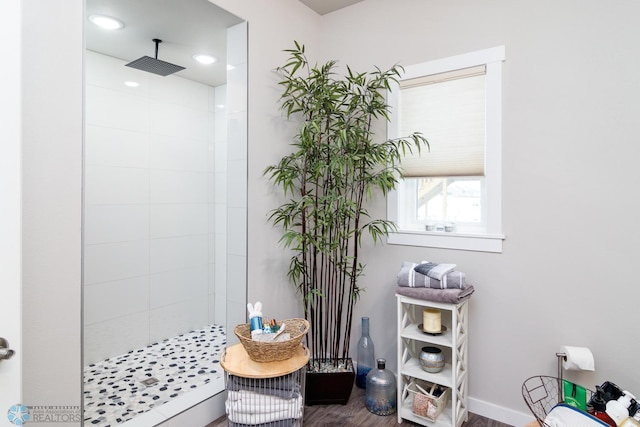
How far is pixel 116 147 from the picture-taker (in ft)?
9.79

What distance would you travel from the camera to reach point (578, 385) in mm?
1850

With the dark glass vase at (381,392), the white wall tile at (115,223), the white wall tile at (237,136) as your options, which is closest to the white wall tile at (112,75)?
the white wall tile at (115,223)

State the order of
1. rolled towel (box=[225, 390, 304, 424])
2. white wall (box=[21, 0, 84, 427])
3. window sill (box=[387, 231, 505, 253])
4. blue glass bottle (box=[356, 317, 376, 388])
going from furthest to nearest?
blue glass bottle (box=[356, 317, 376, 388]) < window sill (box=[387, 231, 505, 253]) < rolled towel (box=[225, 390, 304, 424]) < white wall (box=[21, 0, 84, 427])

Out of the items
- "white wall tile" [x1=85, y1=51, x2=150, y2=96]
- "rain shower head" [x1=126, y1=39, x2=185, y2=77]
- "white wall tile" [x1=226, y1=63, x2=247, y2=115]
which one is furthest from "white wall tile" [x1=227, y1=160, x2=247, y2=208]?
"white wall tile" [x1=85, y1=51, x2=150, y2=96]

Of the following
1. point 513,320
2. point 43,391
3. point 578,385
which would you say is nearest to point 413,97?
point 513,320

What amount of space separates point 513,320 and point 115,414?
2307 millimetres

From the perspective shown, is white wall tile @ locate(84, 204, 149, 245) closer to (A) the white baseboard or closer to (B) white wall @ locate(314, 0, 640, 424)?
(B) white wall @ locate(314, 0, 640, 424)

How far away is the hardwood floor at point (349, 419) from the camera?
210 cm

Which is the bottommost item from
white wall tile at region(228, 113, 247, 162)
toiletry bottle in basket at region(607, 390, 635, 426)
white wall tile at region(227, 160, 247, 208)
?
toiletry bottle in basket at region(607, 390, 635, 426)

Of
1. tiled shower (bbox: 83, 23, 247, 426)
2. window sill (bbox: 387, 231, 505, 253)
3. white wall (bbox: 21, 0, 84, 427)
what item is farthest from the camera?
tiled shower (bbox: 83, 23, 247, 426)

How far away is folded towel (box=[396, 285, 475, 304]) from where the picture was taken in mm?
1926

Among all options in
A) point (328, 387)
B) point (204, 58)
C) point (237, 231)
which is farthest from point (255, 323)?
point (204, 58)

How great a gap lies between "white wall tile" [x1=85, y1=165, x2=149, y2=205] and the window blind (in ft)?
7.16

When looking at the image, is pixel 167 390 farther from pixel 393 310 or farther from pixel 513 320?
pixel 513 320
